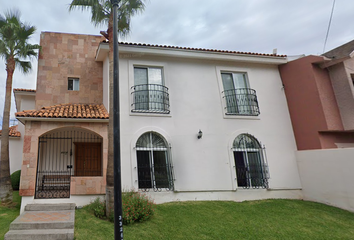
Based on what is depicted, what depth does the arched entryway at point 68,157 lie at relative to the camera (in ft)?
37.4

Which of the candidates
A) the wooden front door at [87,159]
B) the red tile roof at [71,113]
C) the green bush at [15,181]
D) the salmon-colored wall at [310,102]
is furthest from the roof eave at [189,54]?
A: the green bush at [15,181]

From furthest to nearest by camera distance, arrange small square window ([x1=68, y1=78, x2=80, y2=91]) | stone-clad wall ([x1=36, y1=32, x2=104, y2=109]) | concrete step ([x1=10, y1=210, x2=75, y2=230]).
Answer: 1. small square window ([x1=68, y1=78, x2=80, y2=91])
2. stone-clad wall ([x1=36, y1=32, x2=104, y2=109])
3. concrete step ([x1=10, y1=210, x2=75, y2=230])

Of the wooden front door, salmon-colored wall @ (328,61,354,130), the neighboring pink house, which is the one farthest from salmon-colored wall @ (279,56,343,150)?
the wooden front door

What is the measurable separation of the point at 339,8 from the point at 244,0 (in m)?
5.18

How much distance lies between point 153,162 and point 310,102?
7.99 metres

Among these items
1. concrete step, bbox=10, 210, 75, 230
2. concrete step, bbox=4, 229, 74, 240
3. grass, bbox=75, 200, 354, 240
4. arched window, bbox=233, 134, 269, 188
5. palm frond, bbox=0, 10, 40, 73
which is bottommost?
grass, bbox=75, 200, 354, 240

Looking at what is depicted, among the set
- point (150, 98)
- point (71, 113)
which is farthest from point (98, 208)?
point (150, 98)

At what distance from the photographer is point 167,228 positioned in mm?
7008

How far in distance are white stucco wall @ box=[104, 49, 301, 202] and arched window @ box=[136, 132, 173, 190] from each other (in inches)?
11.4

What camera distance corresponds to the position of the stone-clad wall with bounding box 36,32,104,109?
Answer: 11594mm

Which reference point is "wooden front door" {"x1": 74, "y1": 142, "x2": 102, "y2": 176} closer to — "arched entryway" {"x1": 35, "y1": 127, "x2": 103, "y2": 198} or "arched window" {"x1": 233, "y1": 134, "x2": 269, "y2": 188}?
"arched entryway" {"x1": 35, "y1": 127, "x2": 103, "y2": 198}

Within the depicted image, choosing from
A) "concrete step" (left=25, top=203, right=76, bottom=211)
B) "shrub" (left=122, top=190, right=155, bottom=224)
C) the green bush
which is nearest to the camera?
"shrub" (left=122, top=190, right=155, bottom=224)

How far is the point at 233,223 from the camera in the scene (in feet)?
25.1

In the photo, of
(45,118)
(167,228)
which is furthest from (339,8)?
(45,118)
